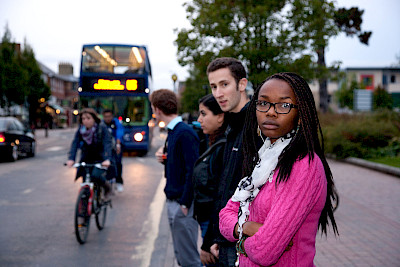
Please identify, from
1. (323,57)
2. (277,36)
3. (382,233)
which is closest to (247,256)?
(382,233)

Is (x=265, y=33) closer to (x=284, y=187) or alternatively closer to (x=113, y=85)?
(x=113, y=85)

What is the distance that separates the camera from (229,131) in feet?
8.22

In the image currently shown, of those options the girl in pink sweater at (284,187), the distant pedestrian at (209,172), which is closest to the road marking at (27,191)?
the distant pedestrian at (209,172)

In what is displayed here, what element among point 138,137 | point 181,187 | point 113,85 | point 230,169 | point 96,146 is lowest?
point 138,137

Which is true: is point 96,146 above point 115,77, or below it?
below

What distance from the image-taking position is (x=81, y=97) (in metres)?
16.5

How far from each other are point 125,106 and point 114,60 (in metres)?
1.88

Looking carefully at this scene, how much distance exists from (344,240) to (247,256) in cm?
433

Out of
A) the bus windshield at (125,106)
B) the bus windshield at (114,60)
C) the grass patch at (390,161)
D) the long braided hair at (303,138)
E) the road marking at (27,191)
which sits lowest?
the road marking at (27,191)

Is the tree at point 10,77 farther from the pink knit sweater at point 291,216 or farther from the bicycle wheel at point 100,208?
the pink knit sweater at point 291,216

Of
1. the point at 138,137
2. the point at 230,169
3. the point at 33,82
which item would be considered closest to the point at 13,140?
the point at 138,137

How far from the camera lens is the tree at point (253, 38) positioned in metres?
15.9

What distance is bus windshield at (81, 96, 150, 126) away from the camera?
55.0ft

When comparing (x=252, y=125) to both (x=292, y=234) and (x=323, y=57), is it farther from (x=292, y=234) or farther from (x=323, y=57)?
(x=323, y=57)
